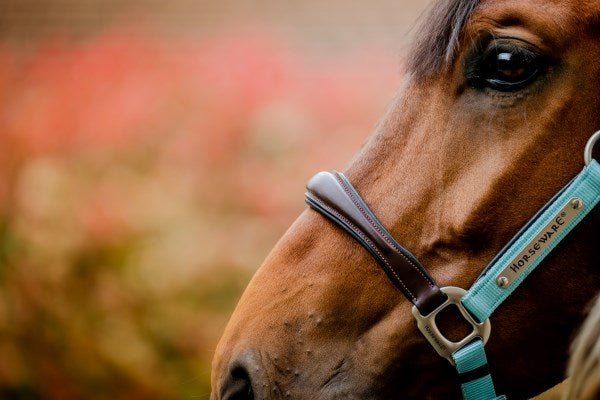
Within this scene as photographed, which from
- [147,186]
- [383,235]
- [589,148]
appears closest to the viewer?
[589,148]

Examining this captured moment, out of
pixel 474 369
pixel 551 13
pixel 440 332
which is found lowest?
pixel 474 369

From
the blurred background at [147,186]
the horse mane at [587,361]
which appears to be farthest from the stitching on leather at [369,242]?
the blurred background at [147,186]

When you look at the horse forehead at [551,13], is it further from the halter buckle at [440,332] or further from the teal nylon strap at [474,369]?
the teal nylon strap at [474,369]

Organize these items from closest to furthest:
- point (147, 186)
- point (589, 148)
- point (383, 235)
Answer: point (589, 148), point (383, 235), point (147, 186)

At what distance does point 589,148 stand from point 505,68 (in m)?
0.27

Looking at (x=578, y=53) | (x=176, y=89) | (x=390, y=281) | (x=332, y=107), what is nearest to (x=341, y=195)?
(x=390, y=281)

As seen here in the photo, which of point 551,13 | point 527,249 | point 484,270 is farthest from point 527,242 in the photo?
point 551,13

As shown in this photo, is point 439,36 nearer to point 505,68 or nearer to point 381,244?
point 505,68

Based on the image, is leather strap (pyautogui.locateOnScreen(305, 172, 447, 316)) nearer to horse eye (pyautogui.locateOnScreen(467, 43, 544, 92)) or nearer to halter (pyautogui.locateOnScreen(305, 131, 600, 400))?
halter (pyautogui.locateOnScreen(305, 131, 600, 400))

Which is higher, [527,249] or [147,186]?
[527,249]

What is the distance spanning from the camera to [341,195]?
175 centimetres

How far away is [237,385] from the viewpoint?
171 cm

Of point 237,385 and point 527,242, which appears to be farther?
point 237,385

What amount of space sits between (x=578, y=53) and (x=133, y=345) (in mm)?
2961
